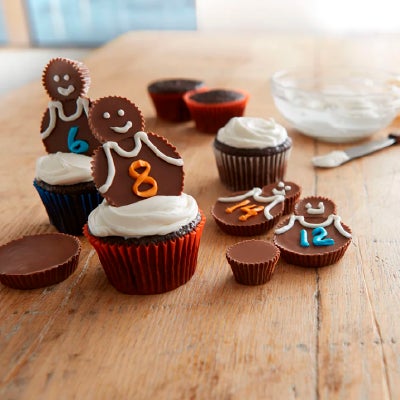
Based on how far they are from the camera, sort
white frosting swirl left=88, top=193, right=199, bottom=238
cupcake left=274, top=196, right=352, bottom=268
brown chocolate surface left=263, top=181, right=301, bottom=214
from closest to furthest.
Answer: white frosting swirl left=88, top=193, right=199, bottom=238, cupcake left=274, top=196, right=352, bottom=268, brown chocolate surface left=263, top=181, right=301, bottom=214

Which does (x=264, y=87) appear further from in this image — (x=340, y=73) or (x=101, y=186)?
(x=101, y=186)

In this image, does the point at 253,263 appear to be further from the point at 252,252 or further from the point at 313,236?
the point at 313,236

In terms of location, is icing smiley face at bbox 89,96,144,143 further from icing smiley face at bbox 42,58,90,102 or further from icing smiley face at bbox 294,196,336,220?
icing smiley face at bbox 294,196,336,220

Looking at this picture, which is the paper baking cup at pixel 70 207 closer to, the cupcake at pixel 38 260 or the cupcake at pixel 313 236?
the cupcake at pixel 38 260

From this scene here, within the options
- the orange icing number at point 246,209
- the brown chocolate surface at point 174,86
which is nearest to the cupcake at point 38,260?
the orange icing number at point 246,209

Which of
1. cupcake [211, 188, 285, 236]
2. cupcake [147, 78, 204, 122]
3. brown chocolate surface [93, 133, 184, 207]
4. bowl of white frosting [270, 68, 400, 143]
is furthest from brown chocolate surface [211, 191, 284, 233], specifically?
cupcake [147, 78, 204, 122]

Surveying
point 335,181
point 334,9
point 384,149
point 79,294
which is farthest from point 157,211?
point 334,9

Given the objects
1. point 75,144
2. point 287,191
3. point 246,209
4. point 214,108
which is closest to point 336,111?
point 214,108
